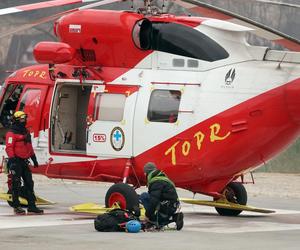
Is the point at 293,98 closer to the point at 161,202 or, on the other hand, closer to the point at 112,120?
the point at 161,202

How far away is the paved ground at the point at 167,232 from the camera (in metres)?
13.8

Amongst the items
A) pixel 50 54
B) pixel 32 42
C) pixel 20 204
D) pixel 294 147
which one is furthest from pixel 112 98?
pixel 32 42

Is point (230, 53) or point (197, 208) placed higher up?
point (230, 53)

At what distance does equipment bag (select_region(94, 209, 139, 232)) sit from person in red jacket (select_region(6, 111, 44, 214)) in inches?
114

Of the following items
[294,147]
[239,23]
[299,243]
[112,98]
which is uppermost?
[239,23]

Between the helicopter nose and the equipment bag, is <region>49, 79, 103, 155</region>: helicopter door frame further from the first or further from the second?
the helicopter nose

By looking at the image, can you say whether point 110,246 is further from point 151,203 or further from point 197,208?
point 197,208

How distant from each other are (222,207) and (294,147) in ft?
47.5

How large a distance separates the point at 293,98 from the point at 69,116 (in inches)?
188

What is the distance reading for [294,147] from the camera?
32656 mm

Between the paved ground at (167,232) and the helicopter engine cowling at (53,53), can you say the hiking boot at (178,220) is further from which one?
the helicopter engine cowling at (53,53)

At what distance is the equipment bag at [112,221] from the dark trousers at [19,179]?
9.48 feet

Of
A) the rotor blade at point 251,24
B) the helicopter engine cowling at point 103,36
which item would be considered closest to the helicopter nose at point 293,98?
the rotor blade at point 251,24

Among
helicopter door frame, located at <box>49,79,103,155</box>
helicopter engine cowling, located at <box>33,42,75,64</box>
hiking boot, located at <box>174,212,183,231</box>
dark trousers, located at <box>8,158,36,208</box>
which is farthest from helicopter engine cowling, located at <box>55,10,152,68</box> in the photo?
hiking boot, located at <box>174,212,183,231</box>
